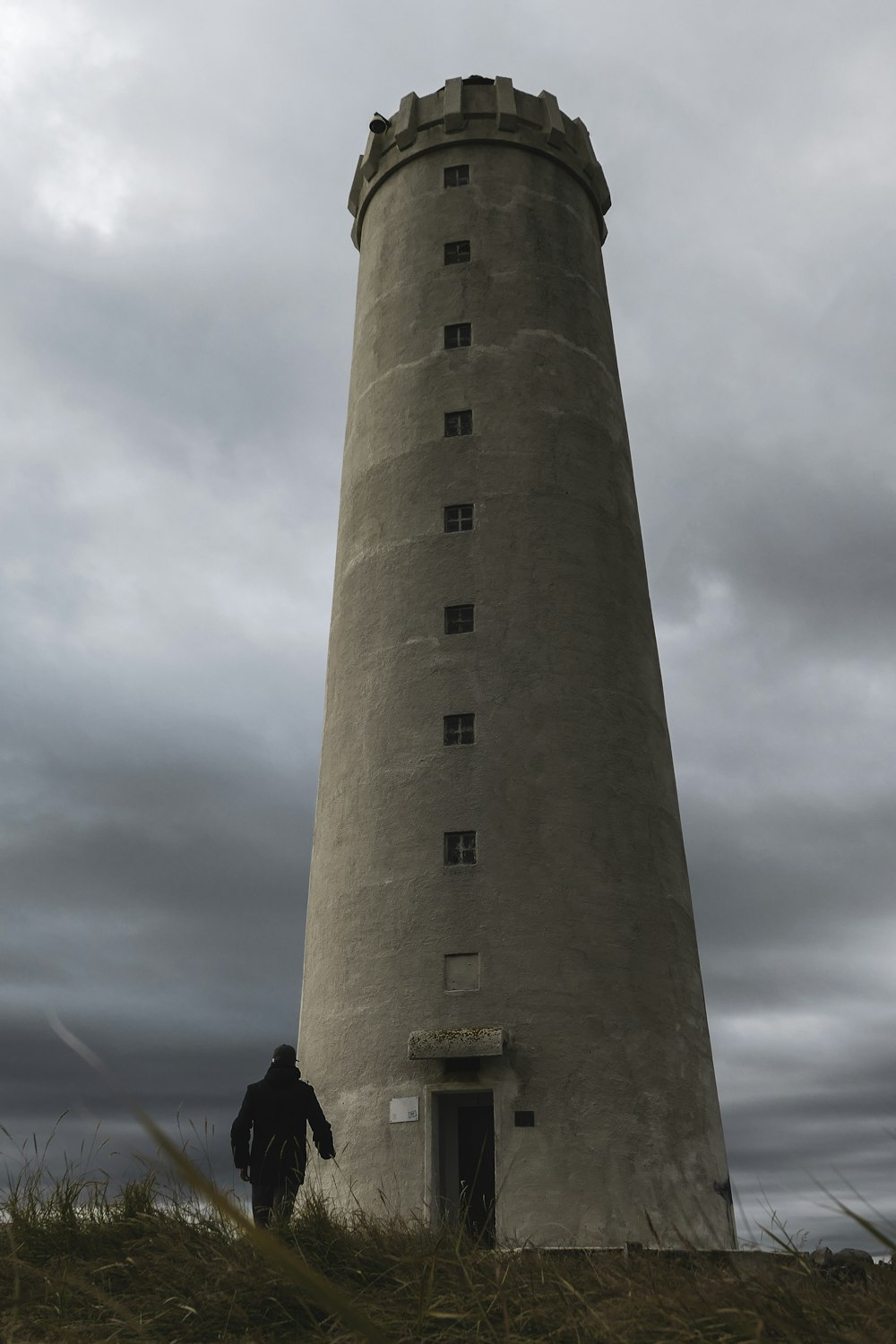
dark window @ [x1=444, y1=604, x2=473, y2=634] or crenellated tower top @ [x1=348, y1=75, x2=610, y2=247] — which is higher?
crenellated tower top @ [x1=348, y1=75, x2=610, y2=247]

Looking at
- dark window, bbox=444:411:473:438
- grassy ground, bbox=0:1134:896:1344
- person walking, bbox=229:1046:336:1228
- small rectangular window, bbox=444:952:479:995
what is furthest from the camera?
dark window, bbox=444:411:473:438

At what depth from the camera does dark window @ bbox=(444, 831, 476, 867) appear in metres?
19.0

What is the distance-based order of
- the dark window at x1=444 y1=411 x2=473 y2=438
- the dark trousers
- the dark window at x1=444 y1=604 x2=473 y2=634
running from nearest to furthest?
the dark trousers, the dark window at x1=444 y1=604 x2=473 y2=634, the dark window at x1=444 y1=411 x2=473 y2=438

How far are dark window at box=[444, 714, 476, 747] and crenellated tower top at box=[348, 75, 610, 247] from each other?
13.7 m

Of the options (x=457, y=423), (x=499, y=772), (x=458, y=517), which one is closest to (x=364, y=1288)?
(x=499, y=772)

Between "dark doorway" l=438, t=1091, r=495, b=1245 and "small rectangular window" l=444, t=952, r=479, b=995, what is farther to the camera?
"small rectangular window" l=444, t=952, r=479, b=995

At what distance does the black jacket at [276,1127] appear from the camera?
1039 cm

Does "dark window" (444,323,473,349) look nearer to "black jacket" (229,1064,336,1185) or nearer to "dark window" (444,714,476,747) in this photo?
"dark window" (444,714,476,747)

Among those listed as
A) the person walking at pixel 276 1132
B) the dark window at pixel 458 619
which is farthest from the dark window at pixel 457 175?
the person walking at pixel 276 1132

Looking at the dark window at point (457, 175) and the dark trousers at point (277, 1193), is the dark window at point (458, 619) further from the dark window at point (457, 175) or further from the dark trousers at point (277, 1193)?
the dark trousers at point (277, 1193)

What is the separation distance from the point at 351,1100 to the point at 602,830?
5.87 meters

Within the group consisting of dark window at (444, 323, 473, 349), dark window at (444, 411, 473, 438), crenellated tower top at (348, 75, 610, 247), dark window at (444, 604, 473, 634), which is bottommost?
dark window at (444, 604, 473, 634)

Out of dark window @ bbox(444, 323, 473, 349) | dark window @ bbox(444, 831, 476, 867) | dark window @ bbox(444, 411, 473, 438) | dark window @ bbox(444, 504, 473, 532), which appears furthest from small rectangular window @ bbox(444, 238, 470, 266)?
dark window @ bbox(444, 831, 476, 867)

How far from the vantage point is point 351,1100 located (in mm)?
18203
